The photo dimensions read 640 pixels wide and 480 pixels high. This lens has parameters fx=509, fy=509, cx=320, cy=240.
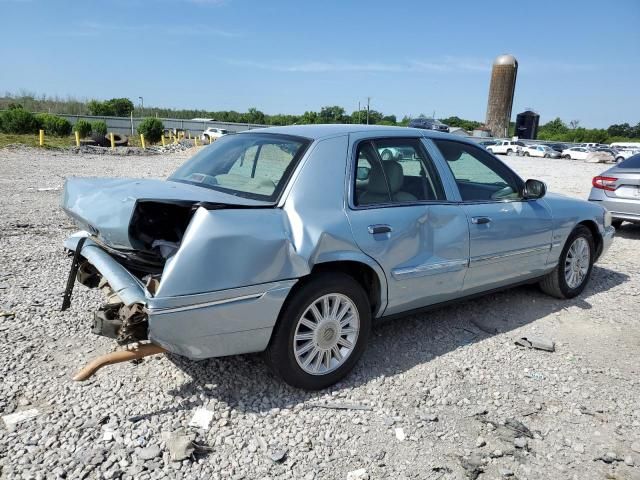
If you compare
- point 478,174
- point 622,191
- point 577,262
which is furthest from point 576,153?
point 478,174

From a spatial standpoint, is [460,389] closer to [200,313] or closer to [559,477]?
[559,477]

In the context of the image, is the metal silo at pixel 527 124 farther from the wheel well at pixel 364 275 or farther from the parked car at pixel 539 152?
the wheel well at pixel 364 275

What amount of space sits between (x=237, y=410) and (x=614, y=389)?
101 inches

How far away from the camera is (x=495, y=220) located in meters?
4.12

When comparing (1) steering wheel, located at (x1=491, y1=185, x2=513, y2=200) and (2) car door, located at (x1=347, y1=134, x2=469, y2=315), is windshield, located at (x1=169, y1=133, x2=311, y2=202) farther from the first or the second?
(1) steering wheel, located at (x1=491, y1=185, x2=513, y2=200)

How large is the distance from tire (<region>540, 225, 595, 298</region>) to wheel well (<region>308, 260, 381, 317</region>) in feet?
7.91

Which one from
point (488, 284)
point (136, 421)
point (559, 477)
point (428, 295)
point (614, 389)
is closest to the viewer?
point (559, 477)

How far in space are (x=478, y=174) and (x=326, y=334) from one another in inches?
82.0

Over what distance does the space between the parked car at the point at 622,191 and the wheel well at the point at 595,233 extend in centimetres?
317

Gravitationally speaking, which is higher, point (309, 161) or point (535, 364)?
point (309, 161)

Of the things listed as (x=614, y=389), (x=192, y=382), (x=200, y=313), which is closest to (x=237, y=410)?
(x=192, y=382)

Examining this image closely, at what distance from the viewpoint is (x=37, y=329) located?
12.8ft

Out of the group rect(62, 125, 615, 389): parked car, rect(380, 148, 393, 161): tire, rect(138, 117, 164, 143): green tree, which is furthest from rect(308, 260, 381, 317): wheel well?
rect(138, 117, 164, 143): green tree

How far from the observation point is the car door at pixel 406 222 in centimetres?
337
